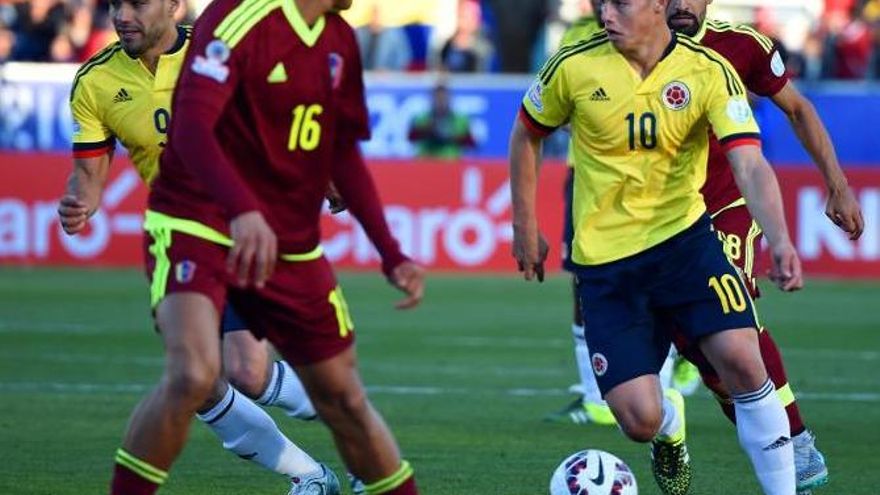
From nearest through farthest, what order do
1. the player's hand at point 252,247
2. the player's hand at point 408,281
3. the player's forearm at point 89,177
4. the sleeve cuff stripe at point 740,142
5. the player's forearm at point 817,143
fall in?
the player's hand at point 252,247
the player's hand at point 408,281
the sleeve cuff stripe at point 740,142
the player's forearm at point 89,177
the player's forearm at point 817,143

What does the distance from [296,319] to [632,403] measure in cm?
180

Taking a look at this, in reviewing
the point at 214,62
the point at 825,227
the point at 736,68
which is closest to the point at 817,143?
the point at 736,68

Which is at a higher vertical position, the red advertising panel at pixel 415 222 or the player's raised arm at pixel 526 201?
the player's raised arm at pixel 526 201

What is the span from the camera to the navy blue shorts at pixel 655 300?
26.7 ft

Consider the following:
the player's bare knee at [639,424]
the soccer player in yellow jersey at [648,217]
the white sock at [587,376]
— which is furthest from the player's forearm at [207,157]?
the white sock at [587,376]

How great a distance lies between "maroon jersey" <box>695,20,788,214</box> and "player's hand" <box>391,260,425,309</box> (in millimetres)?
2599

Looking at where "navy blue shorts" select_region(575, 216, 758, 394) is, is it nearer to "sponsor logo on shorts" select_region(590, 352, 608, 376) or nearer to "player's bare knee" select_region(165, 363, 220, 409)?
"sponsor logo on shorts" select_region(590, 352, 608, 376)

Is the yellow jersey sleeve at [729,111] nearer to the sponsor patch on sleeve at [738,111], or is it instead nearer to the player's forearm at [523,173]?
the sponsor patch on sleeve at [738,111]

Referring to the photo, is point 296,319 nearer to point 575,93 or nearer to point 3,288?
point 575,93

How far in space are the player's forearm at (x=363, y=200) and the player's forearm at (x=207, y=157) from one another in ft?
1.78

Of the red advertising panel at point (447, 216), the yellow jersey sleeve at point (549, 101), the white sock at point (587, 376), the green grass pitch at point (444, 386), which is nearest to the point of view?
the yellow jersey sleeve at point (549, 101)

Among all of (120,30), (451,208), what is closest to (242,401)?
(120,30)

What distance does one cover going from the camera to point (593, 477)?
8297mm

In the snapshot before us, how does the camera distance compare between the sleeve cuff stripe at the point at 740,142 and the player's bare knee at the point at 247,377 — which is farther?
the player's bare knee at the point at 247,377
